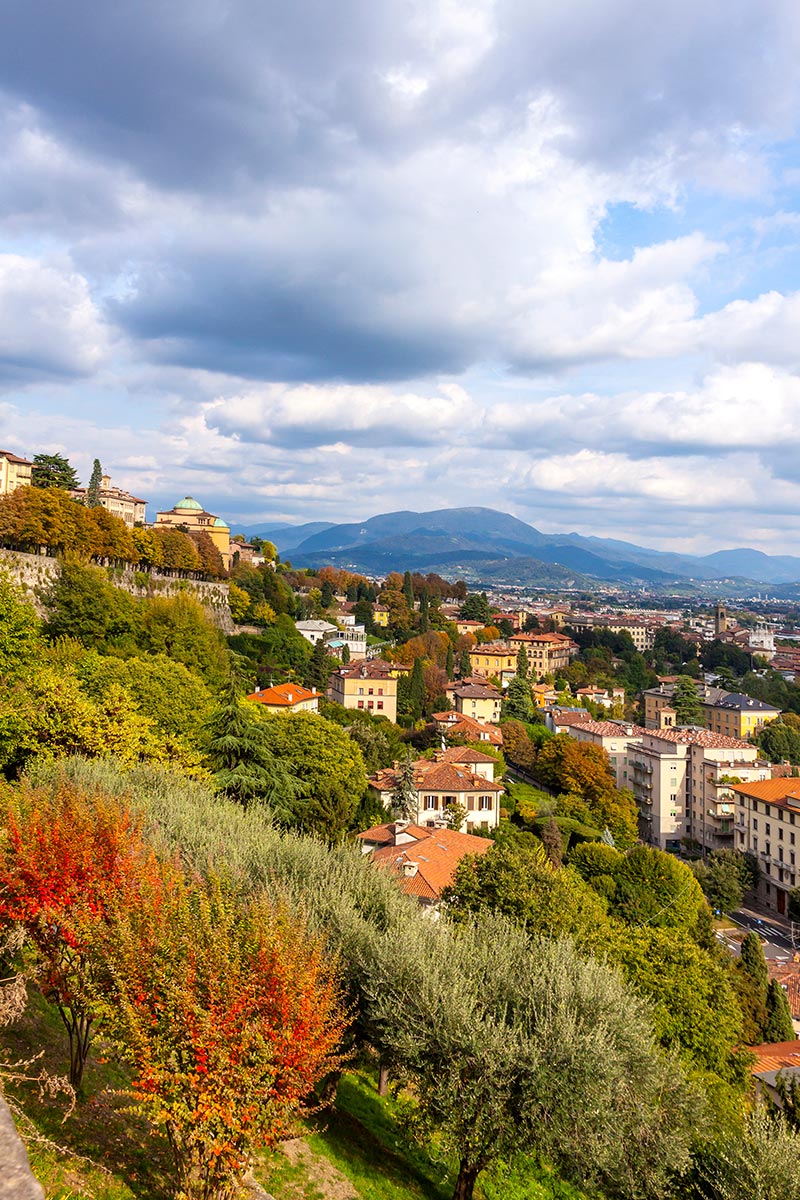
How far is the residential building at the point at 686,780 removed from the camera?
5172cm

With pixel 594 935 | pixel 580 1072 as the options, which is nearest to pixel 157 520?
pixel 594 935

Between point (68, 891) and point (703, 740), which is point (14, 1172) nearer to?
point (68, 891)

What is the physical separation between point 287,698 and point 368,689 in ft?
36.5

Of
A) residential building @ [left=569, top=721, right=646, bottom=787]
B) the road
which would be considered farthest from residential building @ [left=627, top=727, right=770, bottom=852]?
the road

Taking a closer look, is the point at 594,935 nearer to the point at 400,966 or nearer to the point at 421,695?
the point at 400,966

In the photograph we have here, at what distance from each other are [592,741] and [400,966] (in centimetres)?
5187

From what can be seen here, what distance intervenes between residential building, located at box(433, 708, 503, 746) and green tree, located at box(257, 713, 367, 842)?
58.3ft

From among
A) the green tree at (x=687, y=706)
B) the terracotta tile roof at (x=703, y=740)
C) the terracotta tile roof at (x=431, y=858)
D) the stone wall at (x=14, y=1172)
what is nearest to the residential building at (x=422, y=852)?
the terracotta tile roof at (x=431, y=858)

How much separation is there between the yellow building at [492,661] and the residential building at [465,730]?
2979 cm

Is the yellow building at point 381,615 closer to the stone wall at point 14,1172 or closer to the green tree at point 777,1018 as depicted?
the green tree at point 777,1018

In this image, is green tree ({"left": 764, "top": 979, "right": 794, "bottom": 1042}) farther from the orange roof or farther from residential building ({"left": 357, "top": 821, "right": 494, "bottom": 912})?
the orange roof

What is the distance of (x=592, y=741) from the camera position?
2347 inches

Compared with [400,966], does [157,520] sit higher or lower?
higher

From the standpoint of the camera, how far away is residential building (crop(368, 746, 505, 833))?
1484 inches
